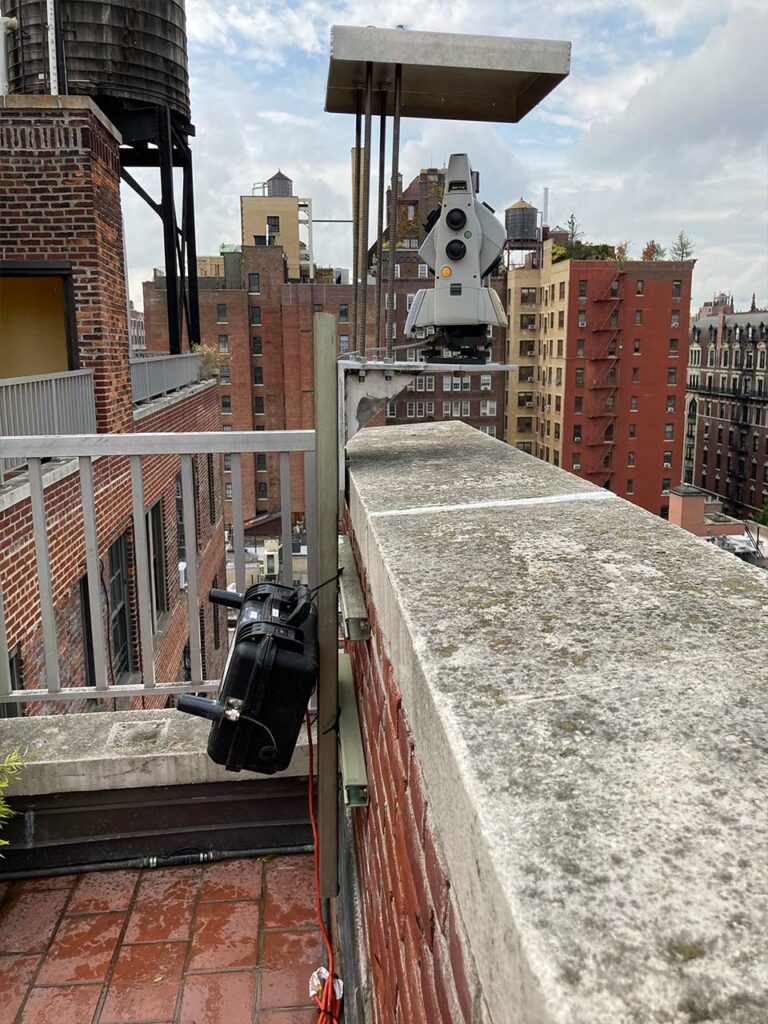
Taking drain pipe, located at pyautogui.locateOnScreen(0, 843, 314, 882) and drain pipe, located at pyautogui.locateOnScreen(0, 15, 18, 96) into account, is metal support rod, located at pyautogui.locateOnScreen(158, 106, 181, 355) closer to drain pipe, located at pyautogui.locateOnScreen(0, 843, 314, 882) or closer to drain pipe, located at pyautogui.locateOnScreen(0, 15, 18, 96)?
drain pipe, located at pyautogui.locateOnScreen(0, 15, 18, 96)

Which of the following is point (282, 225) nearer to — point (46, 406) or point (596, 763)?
point (46, 406)

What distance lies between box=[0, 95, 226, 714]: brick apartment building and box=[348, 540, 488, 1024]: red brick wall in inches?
175

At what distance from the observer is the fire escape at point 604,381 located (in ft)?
150

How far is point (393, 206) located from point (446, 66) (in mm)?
490

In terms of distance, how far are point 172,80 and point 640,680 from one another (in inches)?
520

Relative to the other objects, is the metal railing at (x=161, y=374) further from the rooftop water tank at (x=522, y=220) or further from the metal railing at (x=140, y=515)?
the rooftop water tank at (x=522, y=220)

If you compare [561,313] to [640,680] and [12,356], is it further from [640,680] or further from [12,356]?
[640,680]

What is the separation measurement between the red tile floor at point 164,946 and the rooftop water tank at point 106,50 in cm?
1031

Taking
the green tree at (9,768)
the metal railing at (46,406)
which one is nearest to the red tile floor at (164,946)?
the green tree at (9,768)

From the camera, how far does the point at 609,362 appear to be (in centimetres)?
4716

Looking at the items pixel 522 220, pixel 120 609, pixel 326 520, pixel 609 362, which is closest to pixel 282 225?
pixel 522 220

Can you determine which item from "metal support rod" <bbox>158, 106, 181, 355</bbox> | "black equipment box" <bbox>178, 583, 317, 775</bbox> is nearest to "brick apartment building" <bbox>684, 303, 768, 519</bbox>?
"metal support rod" <bbox>158, 106, 181, 355</bbox>

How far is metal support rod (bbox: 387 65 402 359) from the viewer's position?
9.35 feet

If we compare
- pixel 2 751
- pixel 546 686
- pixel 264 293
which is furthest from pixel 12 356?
pixel 264 293
